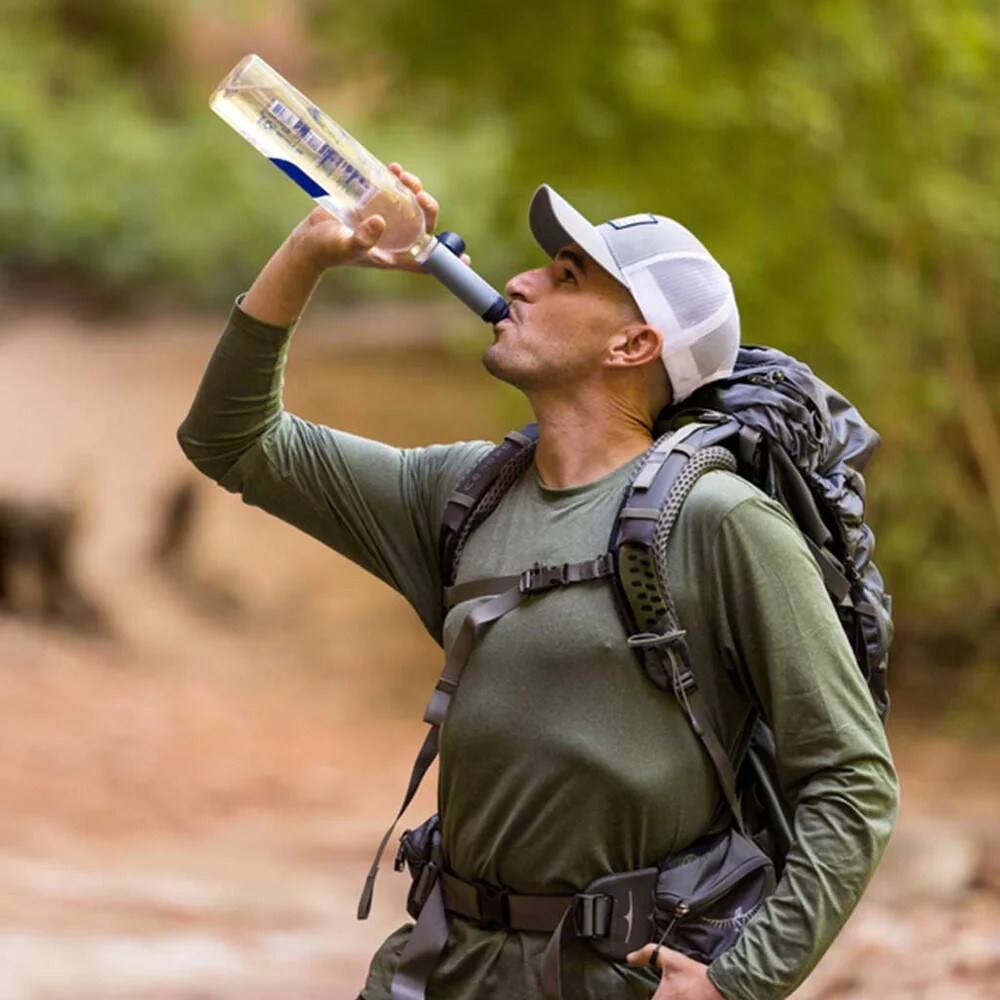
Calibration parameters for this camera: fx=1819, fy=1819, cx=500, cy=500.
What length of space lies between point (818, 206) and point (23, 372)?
12.3 meters

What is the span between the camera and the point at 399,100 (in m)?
16.9

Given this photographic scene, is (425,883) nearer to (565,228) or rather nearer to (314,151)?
(565,228)

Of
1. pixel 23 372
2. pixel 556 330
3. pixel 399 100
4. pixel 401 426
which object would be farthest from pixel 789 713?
pixel 23 372

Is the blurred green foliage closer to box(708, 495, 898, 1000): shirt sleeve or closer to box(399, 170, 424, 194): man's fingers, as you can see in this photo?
box(399, 170, 424, 194): man's fingers

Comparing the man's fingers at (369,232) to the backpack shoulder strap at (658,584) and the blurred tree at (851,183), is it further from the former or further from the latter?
the blurred tree at (851,183)

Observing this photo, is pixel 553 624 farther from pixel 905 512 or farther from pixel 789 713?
pixel 905 512

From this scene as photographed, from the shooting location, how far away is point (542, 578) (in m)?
2.51

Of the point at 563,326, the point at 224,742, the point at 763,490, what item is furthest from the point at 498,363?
the point at 224,742

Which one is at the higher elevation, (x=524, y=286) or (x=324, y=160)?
(x=324, y=160)

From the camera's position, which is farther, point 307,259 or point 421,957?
point 307,259

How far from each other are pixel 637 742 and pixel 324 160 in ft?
3.46

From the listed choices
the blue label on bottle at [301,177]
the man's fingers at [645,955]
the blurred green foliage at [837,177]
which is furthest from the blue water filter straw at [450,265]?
the blurred green foliage at [837,177]

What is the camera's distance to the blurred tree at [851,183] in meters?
9.67

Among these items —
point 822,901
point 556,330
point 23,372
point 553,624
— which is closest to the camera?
point 822,901
